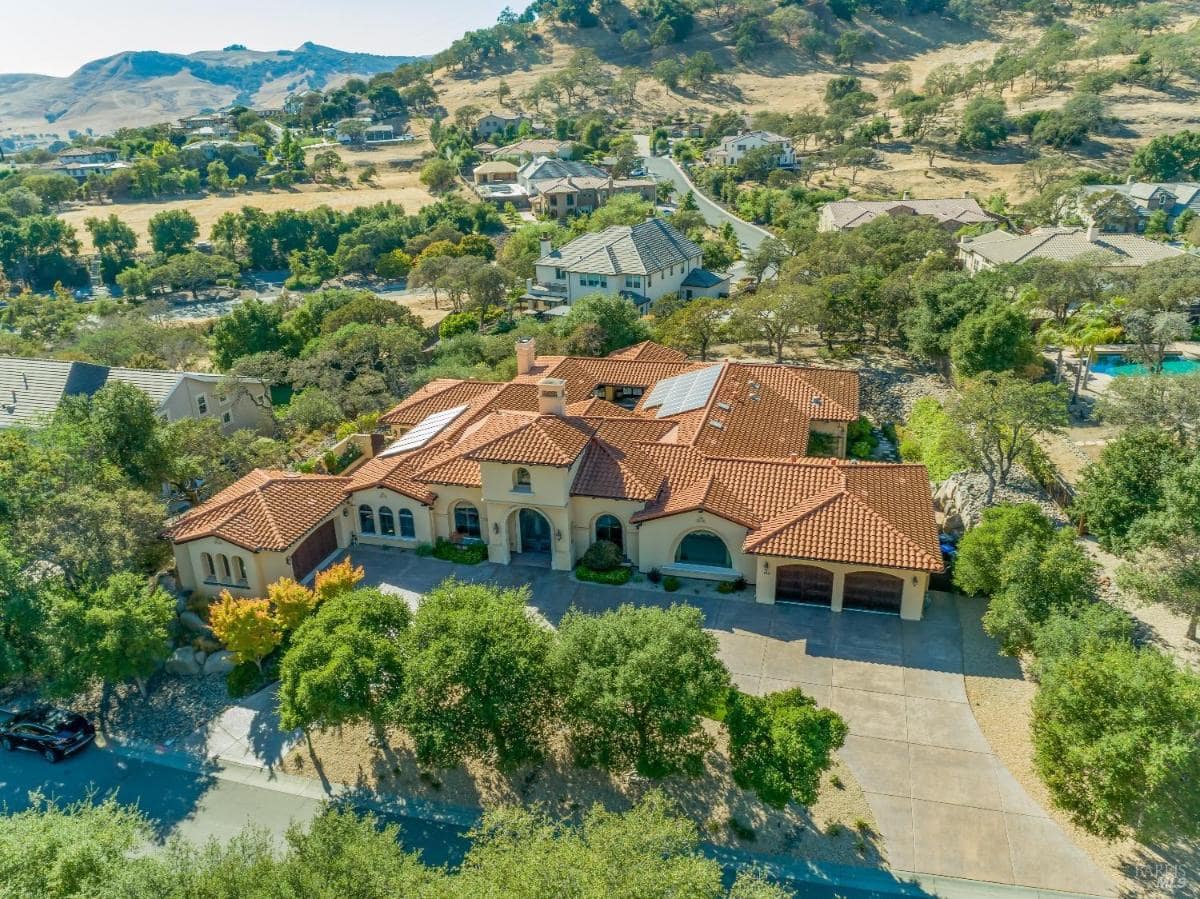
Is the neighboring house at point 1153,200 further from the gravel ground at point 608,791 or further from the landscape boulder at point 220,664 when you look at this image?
the landscape boulder at point 220,664

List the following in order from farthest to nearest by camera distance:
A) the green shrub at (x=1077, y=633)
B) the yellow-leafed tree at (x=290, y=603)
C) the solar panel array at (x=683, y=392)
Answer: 1. the solar panel array at (x=683, y=392)
2. the yellow-leafed tree at (x=290, y=603)
3. the green shrub at (x=1077, y=633)

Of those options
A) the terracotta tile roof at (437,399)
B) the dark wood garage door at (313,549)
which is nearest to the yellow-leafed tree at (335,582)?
the dark wood garage door at (313,549)

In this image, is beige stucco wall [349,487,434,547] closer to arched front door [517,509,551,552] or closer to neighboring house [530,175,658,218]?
arched front door [517,509,551,552]

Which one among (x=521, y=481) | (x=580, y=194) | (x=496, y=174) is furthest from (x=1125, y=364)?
(x=496, y=174)

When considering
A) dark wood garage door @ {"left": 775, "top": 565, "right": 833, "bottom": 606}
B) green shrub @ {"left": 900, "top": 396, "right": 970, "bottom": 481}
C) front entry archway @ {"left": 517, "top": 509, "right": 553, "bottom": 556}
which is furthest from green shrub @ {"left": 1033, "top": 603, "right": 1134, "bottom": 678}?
front entry archway @ {"left": 517, "top": 509, "right": 553, "bottom": 556}

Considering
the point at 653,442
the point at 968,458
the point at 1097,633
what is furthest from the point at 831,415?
the point at 1097,633

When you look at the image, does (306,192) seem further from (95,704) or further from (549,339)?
(95,704)
